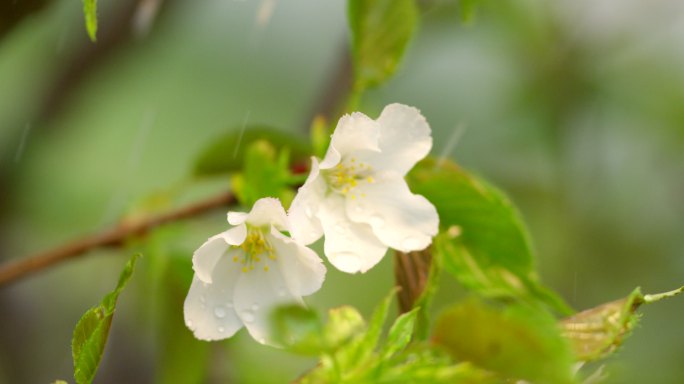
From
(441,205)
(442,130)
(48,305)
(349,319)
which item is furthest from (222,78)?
(349,319)

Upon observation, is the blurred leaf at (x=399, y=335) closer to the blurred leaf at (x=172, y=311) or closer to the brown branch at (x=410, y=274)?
the brown branch at (x=410, y=274)

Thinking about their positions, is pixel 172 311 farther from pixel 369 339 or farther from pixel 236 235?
pixel 369 339

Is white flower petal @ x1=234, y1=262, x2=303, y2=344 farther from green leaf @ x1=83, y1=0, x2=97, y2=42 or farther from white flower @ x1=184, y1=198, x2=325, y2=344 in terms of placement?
green leaf @ x1=83, y1=0, x2=97, y2=42

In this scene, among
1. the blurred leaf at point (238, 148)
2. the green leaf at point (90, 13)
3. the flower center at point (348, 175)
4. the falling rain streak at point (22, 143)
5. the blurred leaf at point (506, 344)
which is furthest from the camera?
the falling rain streak at point (22, 143)

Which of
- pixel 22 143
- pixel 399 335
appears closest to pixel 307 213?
pixel 399 335

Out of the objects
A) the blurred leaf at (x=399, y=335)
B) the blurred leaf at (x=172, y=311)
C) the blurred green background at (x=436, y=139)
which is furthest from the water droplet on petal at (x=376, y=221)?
the blurred green background at (x=436, y=139)

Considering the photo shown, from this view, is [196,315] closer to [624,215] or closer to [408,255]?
[408,255]
